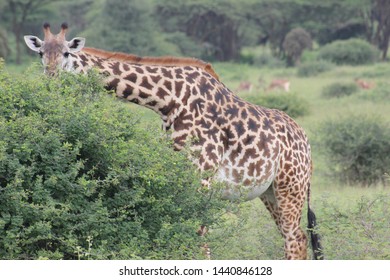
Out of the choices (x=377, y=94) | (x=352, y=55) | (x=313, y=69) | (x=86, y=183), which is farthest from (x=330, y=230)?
(x=352, y=55)

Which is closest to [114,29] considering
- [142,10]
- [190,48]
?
[142,10]

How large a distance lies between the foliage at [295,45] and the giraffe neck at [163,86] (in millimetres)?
33853

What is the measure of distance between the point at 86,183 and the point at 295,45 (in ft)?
117

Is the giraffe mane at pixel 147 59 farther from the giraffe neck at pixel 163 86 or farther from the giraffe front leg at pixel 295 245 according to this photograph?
the giraffe front leg at pixel 295 245

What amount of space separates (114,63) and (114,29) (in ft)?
106

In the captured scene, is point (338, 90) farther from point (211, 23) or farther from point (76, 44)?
point (211, 23)

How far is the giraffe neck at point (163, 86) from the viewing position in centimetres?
719

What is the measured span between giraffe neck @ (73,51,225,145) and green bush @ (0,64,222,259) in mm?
564

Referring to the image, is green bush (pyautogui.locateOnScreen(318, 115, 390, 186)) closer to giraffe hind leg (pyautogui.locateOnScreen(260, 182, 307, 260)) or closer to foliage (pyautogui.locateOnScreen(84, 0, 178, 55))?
giraffe hind leg (pyautogui.locateOnScreen(260, 182, 307, 260))

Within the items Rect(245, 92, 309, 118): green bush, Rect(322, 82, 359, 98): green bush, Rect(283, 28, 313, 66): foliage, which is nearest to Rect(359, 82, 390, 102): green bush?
Rect(322, 82, 359, 98): green bush

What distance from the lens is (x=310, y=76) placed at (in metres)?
32.3

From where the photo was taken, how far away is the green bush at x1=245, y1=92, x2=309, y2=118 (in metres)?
20.5
